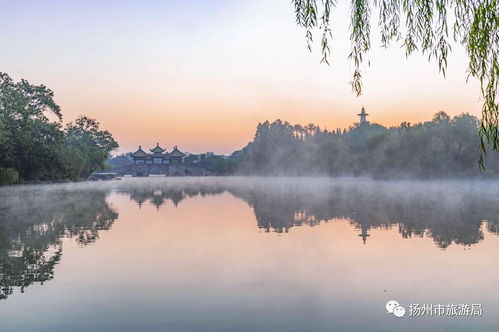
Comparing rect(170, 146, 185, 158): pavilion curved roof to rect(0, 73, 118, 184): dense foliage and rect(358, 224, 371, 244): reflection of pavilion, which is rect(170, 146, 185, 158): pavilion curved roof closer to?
rect(0, 73, 118, 184): dense foliage

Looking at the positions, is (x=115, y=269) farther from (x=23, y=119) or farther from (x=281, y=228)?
(x=23, y=119)

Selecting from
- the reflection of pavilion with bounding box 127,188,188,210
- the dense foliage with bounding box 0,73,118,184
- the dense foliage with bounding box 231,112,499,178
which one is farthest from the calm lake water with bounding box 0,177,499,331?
the dense foliage with bounding box 0,73,118,184

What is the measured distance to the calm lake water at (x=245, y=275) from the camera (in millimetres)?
6012

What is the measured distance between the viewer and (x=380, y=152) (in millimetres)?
64750

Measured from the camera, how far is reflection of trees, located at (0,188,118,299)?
8344mm

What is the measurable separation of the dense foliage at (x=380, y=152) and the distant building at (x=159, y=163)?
14632mm

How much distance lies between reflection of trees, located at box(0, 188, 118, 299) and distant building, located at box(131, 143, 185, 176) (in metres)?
93.8

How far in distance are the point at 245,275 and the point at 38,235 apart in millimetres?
7396

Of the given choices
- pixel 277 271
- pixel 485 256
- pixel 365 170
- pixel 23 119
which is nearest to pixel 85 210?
pixel 277 271

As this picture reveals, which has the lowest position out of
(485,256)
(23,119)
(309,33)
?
(485,256)

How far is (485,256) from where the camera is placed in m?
10.0

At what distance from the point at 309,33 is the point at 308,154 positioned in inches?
3503

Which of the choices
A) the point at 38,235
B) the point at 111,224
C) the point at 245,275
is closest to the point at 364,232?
the point at 245,275

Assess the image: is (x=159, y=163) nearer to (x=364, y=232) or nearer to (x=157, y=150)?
(x=157, y=150)
